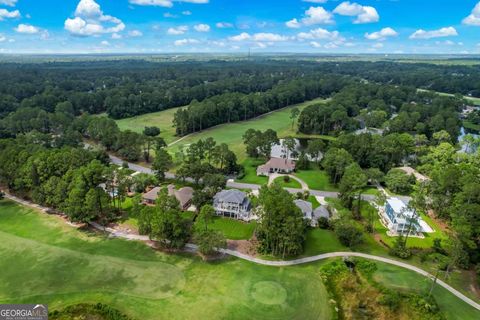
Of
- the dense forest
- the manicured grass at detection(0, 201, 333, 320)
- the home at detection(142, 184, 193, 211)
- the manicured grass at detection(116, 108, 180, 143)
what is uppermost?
the dense forest

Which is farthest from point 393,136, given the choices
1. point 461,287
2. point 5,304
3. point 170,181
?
point 5,304

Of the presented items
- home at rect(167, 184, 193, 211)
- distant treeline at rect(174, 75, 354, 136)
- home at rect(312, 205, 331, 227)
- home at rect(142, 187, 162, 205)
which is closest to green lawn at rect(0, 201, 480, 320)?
home at rect(312, 205, 331, 227)

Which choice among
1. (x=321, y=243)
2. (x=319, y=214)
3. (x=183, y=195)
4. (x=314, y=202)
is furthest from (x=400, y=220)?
(x=183, y=195)

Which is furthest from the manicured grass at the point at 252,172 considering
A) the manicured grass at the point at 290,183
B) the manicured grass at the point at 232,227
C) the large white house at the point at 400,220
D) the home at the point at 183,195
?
the large white house at the point at 400,220

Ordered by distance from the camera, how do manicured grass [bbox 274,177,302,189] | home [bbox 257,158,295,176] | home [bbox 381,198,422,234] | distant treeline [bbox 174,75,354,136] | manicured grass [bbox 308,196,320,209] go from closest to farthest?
home [bbox 381,198,422,234] → manicured grass [bbox 308,196,320,209] → manicured grass [bbox 274,177,302,189] → home [bbox 257,158,295,176] → distant treeline [bbox 174,75,354,136]

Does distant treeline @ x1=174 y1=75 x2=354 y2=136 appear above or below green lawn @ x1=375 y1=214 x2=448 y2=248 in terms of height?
above

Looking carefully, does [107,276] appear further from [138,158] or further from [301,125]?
[301,125]

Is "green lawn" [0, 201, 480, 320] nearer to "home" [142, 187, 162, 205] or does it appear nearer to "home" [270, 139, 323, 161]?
"home" [142, 187, 162, 205]

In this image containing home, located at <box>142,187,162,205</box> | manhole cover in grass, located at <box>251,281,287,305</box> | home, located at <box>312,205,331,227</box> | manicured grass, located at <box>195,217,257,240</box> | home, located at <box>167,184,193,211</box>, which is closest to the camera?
manhole cover in grass, located at <box>251,281,287,305</box>

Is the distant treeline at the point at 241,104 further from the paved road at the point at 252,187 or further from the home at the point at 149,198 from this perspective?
the home at the point at 149,198
